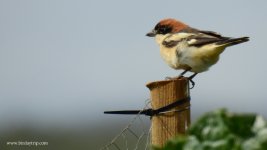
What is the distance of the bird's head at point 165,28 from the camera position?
9312 mm

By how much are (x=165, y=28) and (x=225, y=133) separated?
8242 mm

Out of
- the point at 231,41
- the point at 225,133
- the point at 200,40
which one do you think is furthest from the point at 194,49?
the point at 225,133

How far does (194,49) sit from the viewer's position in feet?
27.4

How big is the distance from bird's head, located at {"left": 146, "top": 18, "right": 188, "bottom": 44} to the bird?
0.25 metres

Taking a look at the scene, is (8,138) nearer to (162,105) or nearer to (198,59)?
(198,59)

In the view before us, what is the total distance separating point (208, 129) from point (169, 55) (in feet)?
23.7

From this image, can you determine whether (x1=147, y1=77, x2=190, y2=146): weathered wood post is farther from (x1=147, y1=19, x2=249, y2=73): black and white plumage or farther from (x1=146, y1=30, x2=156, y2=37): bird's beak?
(x1=146, y1=30, x2=156, y2=37): bird's beak

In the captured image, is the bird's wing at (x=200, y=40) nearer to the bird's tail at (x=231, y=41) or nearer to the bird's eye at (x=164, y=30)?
the bird's tail at (x=231, y=41)

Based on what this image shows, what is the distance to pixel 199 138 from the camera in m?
1.40

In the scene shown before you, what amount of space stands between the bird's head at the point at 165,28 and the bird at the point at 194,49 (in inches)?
9.8

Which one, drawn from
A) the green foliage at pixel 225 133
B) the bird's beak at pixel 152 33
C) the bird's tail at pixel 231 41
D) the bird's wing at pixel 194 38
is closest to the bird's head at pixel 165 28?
the bird's beak at pixel 152 33

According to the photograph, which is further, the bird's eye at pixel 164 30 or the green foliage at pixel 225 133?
the bird's eye at pixel 164 30

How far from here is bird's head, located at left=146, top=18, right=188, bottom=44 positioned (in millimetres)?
9312

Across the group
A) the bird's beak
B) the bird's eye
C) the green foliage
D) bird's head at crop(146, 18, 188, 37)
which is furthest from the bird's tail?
the green foliage
